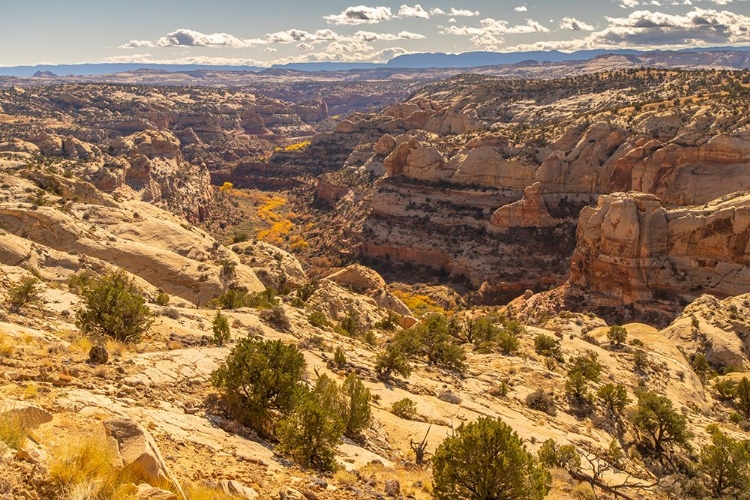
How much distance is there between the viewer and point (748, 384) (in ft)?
80.6

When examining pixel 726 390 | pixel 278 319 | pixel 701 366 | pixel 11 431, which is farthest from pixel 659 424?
pixel 11 431

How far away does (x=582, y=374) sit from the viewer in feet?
75.3

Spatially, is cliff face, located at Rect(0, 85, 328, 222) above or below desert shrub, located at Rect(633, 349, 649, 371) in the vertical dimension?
above

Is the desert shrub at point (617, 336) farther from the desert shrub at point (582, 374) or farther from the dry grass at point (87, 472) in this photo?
the dry grass at point (87, 472)

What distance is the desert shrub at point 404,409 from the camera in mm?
16438

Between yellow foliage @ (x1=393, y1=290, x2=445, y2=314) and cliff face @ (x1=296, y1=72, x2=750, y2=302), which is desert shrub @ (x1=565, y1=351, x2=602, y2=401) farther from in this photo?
yellow foliage @ (x1=393, y1=290, x2=445, y2=314)

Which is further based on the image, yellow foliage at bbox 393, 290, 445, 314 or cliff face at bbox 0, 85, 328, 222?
cliff face at bbox 0, 85, 328, 222

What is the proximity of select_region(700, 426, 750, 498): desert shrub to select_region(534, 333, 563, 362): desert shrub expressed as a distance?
9.81 m

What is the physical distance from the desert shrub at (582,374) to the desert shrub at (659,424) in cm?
222

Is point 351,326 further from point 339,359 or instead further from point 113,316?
point 113,316

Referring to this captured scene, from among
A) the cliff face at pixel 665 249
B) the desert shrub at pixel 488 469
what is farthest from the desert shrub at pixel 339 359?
the cliff face at pixel 665 249

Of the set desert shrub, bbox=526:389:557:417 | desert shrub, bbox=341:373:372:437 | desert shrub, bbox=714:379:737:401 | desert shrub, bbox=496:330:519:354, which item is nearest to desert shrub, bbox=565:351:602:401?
desert shrub, bbox=526:389:557:417

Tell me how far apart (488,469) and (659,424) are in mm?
12348

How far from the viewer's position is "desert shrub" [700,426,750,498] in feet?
50.9
